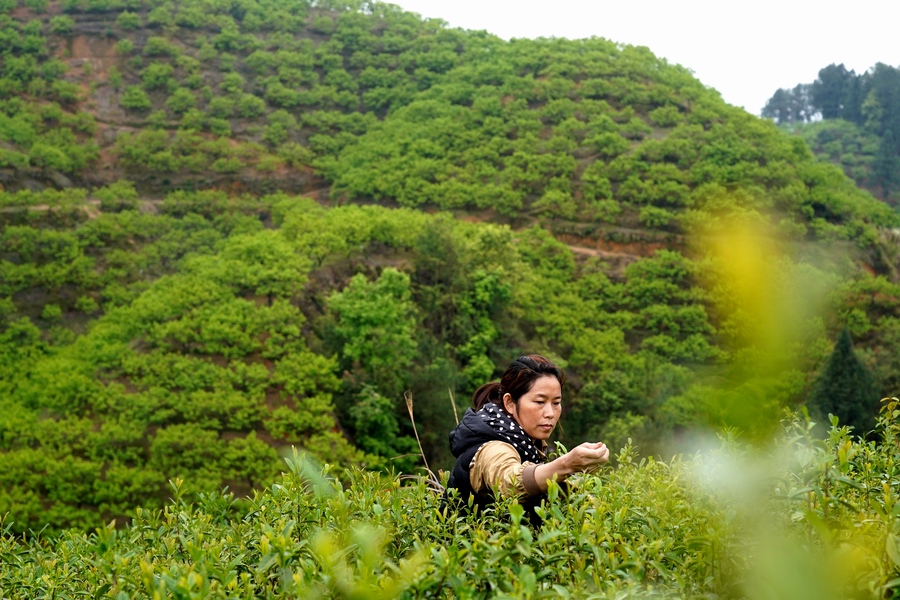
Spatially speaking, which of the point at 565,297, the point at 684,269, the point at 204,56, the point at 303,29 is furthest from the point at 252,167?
the point at 684,269

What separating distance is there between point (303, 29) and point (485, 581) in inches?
1429

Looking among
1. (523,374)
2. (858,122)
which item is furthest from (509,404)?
(858,122)

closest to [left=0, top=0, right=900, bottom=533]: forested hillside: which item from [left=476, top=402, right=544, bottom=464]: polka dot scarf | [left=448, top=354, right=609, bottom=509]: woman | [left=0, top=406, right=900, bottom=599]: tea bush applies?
[left=0, top=406, right=900, bottom=599]: tea bush

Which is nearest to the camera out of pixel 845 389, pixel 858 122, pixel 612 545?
pixel 612 545

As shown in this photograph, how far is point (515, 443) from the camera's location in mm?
2484

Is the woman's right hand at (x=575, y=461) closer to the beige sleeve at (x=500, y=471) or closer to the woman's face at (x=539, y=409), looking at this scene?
the beige sleeve at (x=500, y=471)

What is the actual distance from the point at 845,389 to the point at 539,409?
595 inches

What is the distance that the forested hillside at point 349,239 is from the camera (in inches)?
594

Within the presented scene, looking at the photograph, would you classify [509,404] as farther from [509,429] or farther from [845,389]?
[845,389]

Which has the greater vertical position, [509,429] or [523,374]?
[523,374]

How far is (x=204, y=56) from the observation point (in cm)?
3228

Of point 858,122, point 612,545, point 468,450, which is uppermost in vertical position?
point 858,122

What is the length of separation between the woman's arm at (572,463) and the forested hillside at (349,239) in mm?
564

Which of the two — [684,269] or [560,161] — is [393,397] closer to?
[684,269]
